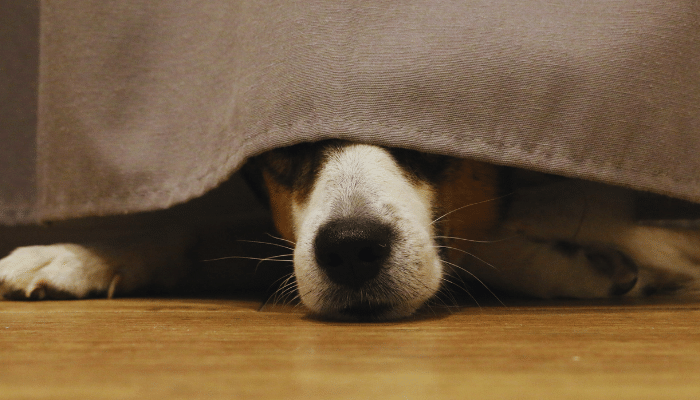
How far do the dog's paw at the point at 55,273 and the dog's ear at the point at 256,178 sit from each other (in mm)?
485

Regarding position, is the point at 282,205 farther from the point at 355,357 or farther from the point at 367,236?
the point at 355,357

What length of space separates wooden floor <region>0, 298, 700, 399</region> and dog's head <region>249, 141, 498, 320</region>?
0.26 feet

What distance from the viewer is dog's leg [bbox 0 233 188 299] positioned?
1525 mm

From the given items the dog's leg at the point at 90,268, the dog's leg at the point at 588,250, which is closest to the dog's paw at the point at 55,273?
the dog's leg at the point at 90,268

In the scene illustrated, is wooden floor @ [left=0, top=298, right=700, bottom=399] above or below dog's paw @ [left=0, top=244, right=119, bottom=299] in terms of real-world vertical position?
above

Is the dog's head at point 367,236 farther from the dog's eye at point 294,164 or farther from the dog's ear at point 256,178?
the dog's ear at point 256,178

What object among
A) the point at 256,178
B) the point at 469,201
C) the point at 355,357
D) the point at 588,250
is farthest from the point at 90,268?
the point at 588,250

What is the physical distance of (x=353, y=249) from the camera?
1167mm

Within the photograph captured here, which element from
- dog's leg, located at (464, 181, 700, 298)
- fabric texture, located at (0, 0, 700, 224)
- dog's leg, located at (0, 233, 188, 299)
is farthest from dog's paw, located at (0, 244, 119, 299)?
dog's leg, located at (464, 181, 700, 298)

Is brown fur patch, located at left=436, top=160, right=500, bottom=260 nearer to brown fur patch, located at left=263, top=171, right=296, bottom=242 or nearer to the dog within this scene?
the dog

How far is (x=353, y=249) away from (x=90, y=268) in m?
0.84

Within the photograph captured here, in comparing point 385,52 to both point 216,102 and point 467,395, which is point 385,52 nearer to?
point 216,102

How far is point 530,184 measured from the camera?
1.81 m

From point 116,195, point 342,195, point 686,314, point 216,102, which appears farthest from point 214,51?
point 686,314
